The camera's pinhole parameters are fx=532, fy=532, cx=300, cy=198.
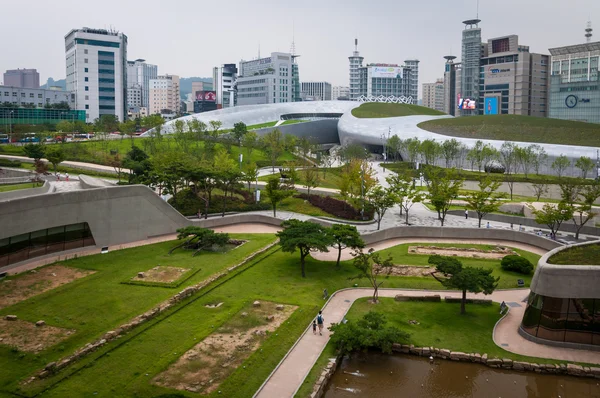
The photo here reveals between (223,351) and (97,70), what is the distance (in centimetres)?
11737

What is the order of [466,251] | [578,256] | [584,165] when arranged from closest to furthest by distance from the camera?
[578,256] < [466,251] < [584,165]

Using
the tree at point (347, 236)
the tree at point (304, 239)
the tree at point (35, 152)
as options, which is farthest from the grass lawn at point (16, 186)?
the tree at point (347, 236)

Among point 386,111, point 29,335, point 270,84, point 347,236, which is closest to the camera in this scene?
point 29,335

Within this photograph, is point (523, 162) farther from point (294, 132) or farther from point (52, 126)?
point (52, 126)

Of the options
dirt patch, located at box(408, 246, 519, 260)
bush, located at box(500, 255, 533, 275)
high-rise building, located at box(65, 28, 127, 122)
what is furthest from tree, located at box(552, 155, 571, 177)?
high-rise building, located at box(65, 28, 127, 122)

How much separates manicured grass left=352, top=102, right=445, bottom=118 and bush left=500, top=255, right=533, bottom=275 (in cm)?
6995

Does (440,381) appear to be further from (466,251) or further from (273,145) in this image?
(273,145)

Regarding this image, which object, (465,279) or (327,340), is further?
(465,279)

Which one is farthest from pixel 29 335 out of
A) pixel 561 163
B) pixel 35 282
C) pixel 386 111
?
pixel 386 111

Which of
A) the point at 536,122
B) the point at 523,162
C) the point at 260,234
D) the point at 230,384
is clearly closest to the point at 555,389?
the point at 230,384

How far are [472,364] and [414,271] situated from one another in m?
11.4

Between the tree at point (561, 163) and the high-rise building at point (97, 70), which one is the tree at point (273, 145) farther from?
the high-rise building at point (97, 70)

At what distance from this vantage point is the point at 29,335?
21.5m

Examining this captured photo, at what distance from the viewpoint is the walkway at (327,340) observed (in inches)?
744
